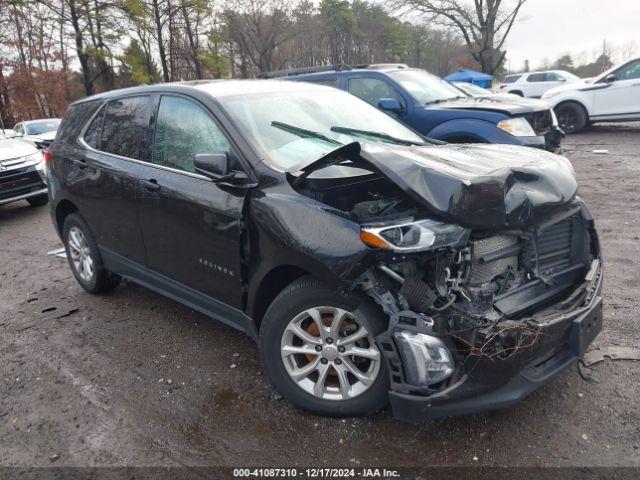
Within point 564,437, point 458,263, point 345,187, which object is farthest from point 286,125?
point 564,437

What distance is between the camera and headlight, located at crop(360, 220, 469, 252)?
2.38m

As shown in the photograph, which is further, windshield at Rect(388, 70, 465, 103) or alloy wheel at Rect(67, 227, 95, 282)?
windshield at Rect(388, 70, 465, 103)

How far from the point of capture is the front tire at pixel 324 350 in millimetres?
2582

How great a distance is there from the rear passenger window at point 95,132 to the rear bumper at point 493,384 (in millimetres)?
3367

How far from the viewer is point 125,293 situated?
482 cm

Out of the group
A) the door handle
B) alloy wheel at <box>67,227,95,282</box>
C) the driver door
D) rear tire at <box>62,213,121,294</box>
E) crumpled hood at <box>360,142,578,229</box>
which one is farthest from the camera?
Answer: alloy wheel at <box>67,227,95,282</box>

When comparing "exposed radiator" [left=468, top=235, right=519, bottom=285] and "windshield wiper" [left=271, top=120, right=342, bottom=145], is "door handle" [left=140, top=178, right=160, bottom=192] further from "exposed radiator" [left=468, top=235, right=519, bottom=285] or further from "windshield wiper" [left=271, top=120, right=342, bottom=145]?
"exposed radiator" [left=468, top=235, right=519, bottom=285]

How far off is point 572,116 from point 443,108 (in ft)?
26.0

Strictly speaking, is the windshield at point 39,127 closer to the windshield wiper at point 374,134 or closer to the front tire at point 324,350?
the windshield wiper at point 374,134

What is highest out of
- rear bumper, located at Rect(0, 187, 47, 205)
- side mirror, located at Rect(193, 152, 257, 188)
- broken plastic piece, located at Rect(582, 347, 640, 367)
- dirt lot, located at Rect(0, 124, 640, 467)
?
side mirror, located at Rect(193, 152, 257, 188)

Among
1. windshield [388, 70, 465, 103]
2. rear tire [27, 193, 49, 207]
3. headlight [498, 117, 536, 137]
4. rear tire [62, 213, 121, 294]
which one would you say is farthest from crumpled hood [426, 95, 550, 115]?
rear tire [27, 193, 49, 207]

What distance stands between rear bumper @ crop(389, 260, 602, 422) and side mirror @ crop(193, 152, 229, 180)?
1554 millimetres

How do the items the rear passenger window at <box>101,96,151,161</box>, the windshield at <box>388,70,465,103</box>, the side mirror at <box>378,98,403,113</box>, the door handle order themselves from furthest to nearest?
the windshield at <box>388,70,465,103</box>
the side mirror at <box>378,98,403,113</box>
the rear passenger window at <box>101,96,151,161</box>
the door handle

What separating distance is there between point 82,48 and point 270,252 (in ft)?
92.7
